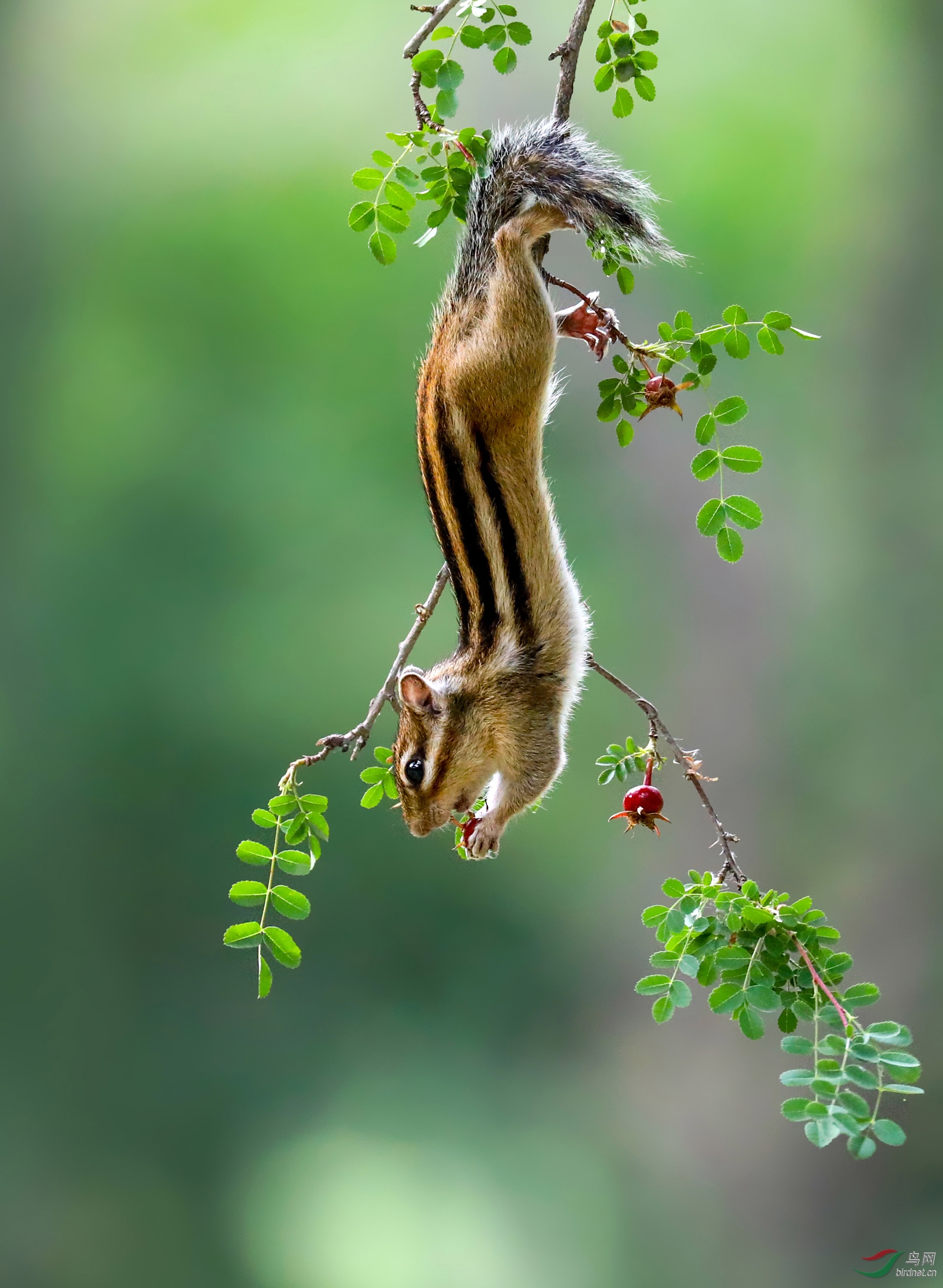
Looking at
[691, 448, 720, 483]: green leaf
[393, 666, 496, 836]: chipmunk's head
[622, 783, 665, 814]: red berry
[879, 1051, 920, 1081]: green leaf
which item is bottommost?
[879, 1051, 920, 1081]: green leaf

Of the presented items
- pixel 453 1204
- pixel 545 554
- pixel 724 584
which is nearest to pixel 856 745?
pixel 724 584

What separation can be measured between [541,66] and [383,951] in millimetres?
2497

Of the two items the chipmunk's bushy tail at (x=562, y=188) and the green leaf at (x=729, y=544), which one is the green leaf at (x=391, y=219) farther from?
the green leaf at (x=729, y=544)

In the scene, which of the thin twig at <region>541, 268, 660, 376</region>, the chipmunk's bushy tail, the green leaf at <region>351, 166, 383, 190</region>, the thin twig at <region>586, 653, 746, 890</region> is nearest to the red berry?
the thin twig at <region>586, 653, 746, 890</region>

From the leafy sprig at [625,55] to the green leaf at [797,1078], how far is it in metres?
0.94

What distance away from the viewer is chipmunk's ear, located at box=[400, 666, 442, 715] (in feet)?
4.82

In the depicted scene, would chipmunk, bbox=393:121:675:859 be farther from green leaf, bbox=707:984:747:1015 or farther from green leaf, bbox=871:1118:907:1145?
green leaf, bbox=871:1118:907:1145

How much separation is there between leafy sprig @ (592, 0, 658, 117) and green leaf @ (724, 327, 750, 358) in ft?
0.90

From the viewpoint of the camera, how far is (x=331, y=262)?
3.34 meters

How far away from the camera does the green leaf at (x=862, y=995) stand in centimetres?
102

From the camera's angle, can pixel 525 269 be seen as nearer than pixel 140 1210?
Yes

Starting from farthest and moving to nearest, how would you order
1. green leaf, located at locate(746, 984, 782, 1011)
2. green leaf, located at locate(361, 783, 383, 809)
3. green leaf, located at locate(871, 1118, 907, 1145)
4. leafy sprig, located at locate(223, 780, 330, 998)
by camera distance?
green leaf, located at locate(361, 783, 383, 809), leafy sprig, located at locate(223, 780, 330, 998), green leaf, located at locate(746, 984, 782, 1011), green leaf, located at locate(871, 1118, 907, 1145)

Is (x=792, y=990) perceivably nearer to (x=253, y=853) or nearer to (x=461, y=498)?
(x=253, y=853)

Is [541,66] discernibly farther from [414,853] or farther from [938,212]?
[414,853]
